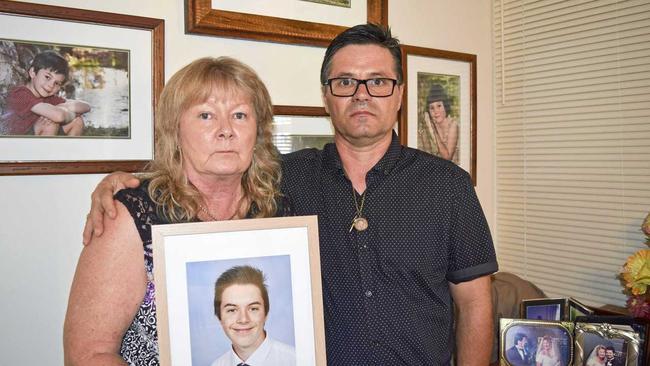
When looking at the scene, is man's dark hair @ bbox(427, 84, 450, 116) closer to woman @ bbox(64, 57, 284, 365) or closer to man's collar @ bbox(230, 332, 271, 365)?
woman @ bbox(64, 57, 284, 365)

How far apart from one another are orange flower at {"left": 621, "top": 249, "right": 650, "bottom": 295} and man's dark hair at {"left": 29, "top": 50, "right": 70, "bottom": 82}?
2.01m

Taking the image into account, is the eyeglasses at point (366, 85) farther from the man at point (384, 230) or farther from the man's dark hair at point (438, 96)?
the man's dark hair at point (438, 96)

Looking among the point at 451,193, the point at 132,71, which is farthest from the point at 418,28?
the point at 132,71

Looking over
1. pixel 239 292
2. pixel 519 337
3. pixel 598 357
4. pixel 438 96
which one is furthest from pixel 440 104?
pixel 239 292

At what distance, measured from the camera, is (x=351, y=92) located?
64.5 inches

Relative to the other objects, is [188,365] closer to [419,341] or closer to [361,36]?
[419,341]

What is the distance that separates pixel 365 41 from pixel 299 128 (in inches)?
23.9

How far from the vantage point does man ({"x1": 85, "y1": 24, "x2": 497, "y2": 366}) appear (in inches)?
60.3

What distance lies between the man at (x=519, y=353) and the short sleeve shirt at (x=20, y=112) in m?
1.69

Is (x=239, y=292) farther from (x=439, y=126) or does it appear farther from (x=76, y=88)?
(x=439, y=126)

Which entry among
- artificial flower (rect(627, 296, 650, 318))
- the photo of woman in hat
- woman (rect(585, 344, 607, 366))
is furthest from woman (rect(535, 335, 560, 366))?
the photo of woman in hat

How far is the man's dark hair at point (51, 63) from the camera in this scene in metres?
1.60

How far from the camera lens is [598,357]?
1803mm

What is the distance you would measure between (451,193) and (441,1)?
1.42 m
